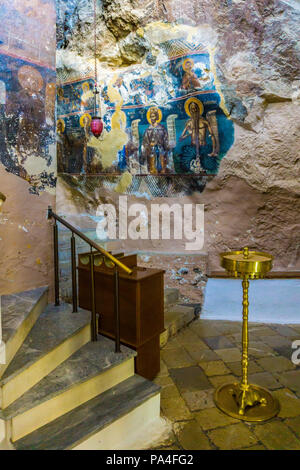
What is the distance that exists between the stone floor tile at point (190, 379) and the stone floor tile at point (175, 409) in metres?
0.17

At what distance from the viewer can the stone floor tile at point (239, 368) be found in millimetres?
3084

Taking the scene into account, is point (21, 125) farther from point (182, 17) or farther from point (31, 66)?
point (182, 17)

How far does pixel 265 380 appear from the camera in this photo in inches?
115

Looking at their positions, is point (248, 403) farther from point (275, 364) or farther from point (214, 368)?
point (275, 364)

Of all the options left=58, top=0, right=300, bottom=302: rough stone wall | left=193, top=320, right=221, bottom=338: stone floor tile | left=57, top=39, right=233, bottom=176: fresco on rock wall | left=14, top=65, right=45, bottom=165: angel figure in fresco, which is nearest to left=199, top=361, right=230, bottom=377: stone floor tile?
left=193, top=320, right=221, bottom=338: stone floor tile

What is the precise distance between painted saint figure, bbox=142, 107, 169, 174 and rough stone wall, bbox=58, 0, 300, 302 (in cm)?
47

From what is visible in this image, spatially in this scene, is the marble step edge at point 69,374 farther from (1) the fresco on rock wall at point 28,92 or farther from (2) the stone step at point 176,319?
(1) the fresco on rock wall at point 28,92

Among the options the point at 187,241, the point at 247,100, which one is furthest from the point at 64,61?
the point at 187,241

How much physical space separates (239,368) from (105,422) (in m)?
1.70

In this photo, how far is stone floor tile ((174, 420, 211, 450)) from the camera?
2.08 metres

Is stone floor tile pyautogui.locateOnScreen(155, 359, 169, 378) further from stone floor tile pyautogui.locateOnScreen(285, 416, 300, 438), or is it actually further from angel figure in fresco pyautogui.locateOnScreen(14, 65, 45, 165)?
angel figure in fresco pyautogui.locateOnScreen(14, 65, 45, 165)

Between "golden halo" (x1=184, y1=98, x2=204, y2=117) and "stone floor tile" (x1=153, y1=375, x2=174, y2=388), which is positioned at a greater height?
"golden halo" (x1=184, y1=98, x2=204, y2=117)

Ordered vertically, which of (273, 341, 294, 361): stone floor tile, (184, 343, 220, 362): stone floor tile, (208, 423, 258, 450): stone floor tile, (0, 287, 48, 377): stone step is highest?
(0, 287, 48, 377): stone step

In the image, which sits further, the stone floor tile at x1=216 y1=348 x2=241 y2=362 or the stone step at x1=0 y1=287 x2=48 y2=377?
the stone floor tile at x1=216 y1=348 x2=241 y2=362
